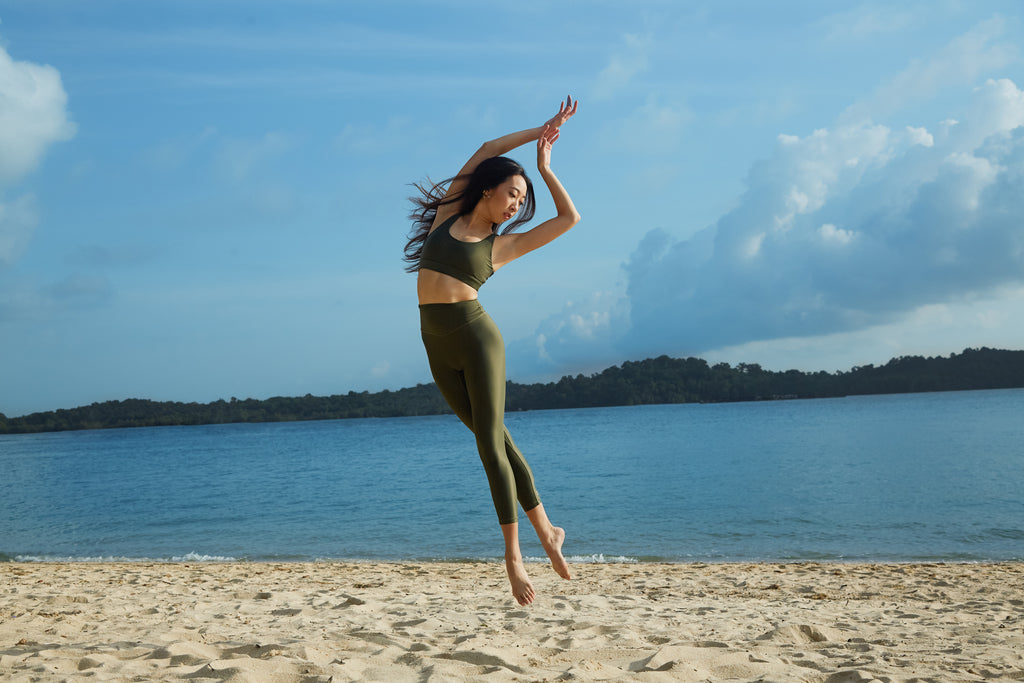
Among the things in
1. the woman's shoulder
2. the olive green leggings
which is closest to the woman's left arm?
the woman's shoulder

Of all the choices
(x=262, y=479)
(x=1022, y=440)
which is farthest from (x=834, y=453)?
(x=262, y=479)

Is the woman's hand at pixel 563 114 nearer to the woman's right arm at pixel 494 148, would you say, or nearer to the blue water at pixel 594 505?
the woman's right arm at pixel 494 148

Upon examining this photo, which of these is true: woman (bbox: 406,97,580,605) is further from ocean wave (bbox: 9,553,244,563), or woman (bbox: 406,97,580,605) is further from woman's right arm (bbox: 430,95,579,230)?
ocean wave (bbox: 9,553,244,563)

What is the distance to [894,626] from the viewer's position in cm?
748

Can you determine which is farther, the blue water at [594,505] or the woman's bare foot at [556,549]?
the blue water at [594,505]

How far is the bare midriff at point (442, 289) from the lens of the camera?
3.64 m

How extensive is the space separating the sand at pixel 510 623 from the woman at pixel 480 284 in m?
1.32

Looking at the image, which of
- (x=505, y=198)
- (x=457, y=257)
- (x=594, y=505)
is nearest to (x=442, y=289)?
(x=457, y=257)

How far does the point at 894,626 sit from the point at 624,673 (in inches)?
170

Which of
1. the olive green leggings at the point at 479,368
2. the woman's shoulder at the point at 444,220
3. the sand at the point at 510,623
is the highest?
the woman's shoulder at the point at 444,220

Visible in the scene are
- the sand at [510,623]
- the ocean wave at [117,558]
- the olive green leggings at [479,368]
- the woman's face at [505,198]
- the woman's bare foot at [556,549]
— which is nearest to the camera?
the olive green leggings at [479,368]

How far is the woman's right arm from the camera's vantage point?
3.91 metres

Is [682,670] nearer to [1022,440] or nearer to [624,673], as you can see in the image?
[624,673]

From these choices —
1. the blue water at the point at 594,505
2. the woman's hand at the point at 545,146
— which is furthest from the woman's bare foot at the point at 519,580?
the blue water at the point at 594,505
